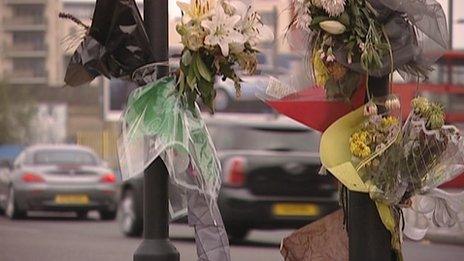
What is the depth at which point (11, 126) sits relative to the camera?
2441 inches

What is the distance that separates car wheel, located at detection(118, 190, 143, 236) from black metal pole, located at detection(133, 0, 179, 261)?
1238 centimetres

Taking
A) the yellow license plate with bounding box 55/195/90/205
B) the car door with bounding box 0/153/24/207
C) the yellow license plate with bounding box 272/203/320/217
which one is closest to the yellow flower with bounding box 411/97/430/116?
the yellow license plate with bounding box 272/203/320/217

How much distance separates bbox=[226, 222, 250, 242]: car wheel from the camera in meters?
16.7

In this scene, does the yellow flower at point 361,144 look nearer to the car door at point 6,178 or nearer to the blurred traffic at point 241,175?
the blurred traffic at point 241,175

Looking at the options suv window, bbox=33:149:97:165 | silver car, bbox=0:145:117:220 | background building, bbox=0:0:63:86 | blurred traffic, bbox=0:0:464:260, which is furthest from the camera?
background building, bbox=0:0:63:86

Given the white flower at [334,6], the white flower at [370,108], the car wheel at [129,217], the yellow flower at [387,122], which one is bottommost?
the car wheel at [129,217]

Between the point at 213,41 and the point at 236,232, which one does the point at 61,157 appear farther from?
the point at 213,41

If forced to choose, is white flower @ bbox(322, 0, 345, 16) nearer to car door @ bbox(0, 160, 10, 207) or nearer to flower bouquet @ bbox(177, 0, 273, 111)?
flower bouquet @ bbox(177, 0, 273, 111)

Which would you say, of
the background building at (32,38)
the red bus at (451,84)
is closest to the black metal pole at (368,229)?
the red bus at (451,84)

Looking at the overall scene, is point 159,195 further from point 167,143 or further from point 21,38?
point 21,38

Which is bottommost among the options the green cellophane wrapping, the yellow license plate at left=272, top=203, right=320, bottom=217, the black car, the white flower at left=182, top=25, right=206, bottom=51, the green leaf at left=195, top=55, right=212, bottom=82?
the yellow license plate at left=272, top=203, right=320, bottom=217

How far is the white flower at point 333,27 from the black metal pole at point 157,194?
1007 mm

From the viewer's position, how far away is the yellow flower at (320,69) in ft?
16.7

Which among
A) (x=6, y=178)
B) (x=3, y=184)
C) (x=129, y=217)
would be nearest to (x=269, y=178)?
(x=129, y=217)
